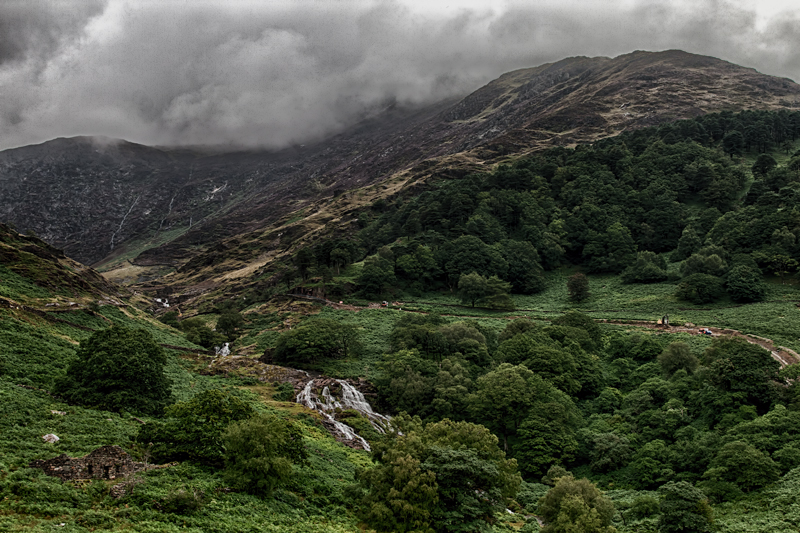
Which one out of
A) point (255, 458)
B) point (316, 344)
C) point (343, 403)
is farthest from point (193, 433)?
point (316, 344)

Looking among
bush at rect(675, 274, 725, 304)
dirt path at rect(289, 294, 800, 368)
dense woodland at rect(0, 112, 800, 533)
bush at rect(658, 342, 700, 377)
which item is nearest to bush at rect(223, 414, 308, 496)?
dense woodland at rect(0, 112, 800, 533)

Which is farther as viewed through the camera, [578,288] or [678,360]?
[578,288]

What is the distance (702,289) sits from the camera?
232 feet

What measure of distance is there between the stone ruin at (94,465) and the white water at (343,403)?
826 inches

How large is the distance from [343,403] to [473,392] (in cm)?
1322

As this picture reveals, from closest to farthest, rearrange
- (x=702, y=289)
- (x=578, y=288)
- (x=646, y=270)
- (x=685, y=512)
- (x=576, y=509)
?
(x=576, y=509) → (x=685, y=512) → (x=702, y=289) → (x=578, y=288) → (x=646, y=270)

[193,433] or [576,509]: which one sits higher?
[193,433]

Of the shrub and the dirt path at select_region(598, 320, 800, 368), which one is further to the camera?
the dirt path at select_region(598, 320, 800, 368)

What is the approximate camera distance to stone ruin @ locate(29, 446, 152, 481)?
20641 mm

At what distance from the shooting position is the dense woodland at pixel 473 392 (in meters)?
23.4

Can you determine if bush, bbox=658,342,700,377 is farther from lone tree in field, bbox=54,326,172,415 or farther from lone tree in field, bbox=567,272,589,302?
lone tree in field, bbox=54,326,172,415

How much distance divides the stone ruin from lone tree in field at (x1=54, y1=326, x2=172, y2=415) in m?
9.48

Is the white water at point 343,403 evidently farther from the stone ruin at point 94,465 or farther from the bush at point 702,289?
the bush at point 702,289

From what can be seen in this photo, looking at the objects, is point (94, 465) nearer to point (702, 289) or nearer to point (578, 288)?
point (578, 288)
